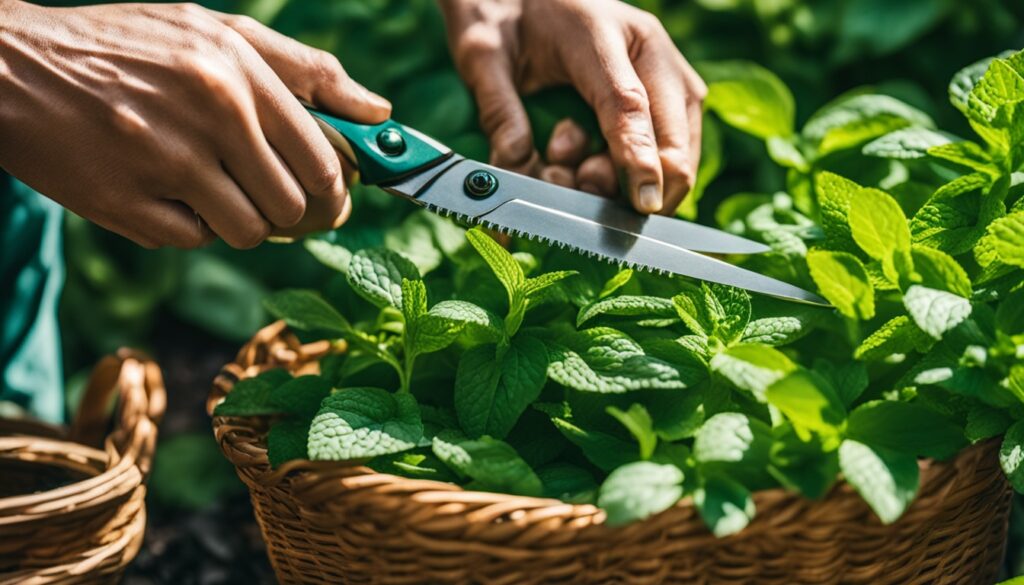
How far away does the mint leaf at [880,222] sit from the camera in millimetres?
722

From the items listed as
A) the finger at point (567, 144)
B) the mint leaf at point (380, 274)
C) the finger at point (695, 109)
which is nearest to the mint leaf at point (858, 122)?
the finger at point (695, 109)

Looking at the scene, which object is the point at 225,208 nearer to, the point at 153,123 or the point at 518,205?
the point at 153,123

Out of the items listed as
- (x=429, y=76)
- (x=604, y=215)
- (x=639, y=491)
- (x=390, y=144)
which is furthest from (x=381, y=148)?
(x=429, y=76)

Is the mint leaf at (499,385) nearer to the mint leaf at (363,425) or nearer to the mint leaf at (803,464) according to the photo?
the mint leaf at (363,425)

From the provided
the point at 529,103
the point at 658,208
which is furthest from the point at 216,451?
the point at 658,208

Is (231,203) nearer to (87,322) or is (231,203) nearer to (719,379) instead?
(719,379)

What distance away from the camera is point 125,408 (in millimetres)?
971

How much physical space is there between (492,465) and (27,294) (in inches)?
35.5

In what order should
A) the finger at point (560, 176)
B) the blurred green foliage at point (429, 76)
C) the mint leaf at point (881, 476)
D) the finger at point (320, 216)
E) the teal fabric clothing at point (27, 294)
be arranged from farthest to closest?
the blurred green foliage at point (429, 76), the teal fabric clothing at point (27, 294), the finger at point (560, 176), the finger at point (320, 216), the mint leaf at point (881, 476)

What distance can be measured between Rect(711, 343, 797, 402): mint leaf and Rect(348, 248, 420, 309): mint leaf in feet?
0.93

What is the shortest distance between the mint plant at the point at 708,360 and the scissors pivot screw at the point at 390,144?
10 centimetres

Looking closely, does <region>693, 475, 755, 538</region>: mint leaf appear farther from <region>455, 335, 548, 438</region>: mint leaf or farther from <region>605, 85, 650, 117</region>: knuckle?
<region>605, 85, 650, 117</region>: knuckle

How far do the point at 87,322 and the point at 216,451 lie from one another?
0.33 m

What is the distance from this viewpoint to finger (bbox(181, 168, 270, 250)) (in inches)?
31.6
